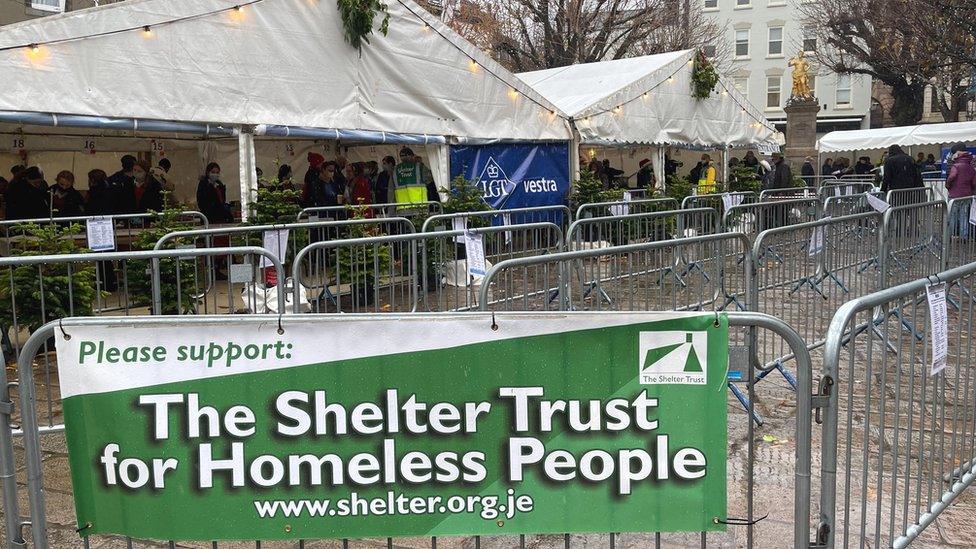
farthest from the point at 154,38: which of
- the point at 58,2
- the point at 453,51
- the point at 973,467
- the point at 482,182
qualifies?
the point at 973,467

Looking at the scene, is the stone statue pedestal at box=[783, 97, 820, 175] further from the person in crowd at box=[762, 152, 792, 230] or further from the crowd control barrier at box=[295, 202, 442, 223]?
the crowd control barrier at box=[295, 202, 442, 223]

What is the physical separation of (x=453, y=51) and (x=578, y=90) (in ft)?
15.5

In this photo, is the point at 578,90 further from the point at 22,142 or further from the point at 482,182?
the point at 22,142

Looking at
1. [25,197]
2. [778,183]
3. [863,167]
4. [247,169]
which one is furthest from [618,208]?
[863,167]

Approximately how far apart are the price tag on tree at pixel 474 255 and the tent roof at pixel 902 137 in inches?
1068

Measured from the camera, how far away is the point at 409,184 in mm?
13977

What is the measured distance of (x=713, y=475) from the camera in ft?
9.37

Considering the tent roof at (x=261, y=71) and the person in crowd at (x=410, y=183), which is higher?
the tent roof at (x=261, y=71)

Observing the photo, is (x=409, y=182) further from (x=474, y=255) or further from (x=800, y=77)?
(x=800, y=77)

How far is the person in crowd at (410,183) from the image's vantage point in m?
13.7

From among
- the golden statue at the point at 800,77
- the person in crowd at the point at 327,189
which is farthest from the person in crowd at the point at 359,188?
the golden statue at the point at 800,77

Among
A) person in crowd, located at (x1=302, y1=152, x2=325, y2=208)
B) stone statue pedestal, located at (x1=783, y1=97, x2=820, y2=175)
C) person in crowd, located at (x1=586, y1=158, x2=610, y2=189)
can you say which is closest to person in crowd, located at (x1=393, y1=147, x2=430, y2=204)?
person in crowd, located at (x1=302, y1=152, x2=325, y2=208)

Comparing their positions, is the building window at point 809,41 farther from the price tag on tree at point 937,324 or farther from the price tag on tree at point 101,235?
the price tag on tree at point 937,324

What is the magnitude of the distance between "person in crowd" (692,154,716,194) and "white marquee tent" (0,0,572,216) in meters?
5.84
